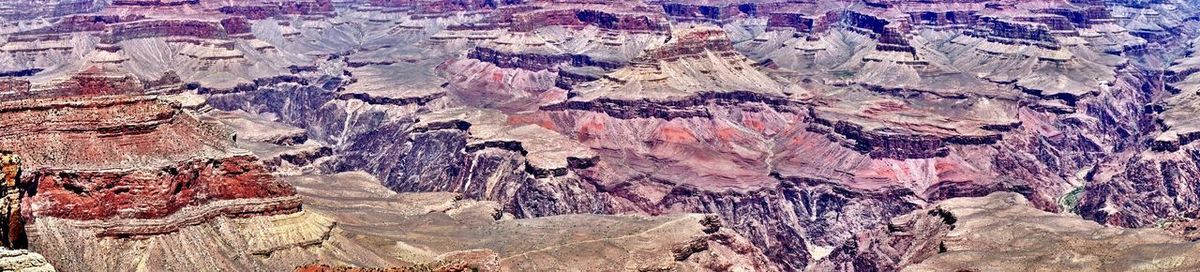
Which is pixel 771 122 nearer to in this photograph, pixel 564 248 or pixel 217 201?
pixel 564 248

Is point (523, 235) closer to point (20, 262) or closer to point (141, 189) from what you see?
point (141, 189)

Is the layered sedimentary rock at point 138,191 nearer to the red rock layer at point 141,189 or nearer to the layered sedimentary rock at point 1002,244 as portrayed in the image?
the red rock layer at point 141,189

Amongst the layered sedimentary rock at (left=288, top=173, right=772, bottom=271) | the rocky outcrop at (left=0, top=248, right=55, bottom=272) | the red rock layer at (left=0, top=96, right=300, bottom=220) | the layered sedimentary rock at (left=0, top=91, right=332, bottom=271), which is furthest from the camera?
the layered sedimentary rock at (left=288, top=173, right=772, bottom=271)

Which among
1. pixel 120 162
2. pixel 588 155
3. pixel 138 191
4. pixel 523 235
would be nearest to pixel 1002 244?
pixel 523 235

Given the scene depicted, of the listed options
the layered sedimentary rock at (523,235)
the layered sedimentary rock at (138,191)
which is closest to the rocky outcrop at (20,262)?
the layered sedimentary rock at (138,191)

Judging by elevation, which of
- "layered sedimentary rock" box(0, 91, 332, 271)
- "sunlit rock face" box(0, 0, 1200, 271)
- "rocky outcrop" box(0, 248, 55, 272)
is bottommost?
"sunlit rock face" box(0, 0, 1200, 271)

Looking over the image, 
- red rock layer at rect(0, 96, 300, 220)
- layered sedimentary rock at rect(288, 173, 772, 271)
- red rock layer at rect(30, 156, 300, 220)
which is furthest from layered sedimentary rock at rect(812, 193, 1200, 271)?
red rock layer at rect(0, 96, 300, 220)

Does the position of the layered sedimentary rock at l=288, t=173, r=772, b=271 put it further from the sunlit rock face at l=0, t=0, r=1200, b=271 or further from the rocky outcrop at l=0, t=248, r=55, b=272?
the rocky outcrop at l=0, t=248, r=55, b=272

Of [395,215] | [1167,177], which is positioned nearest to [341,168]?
[395,215]
